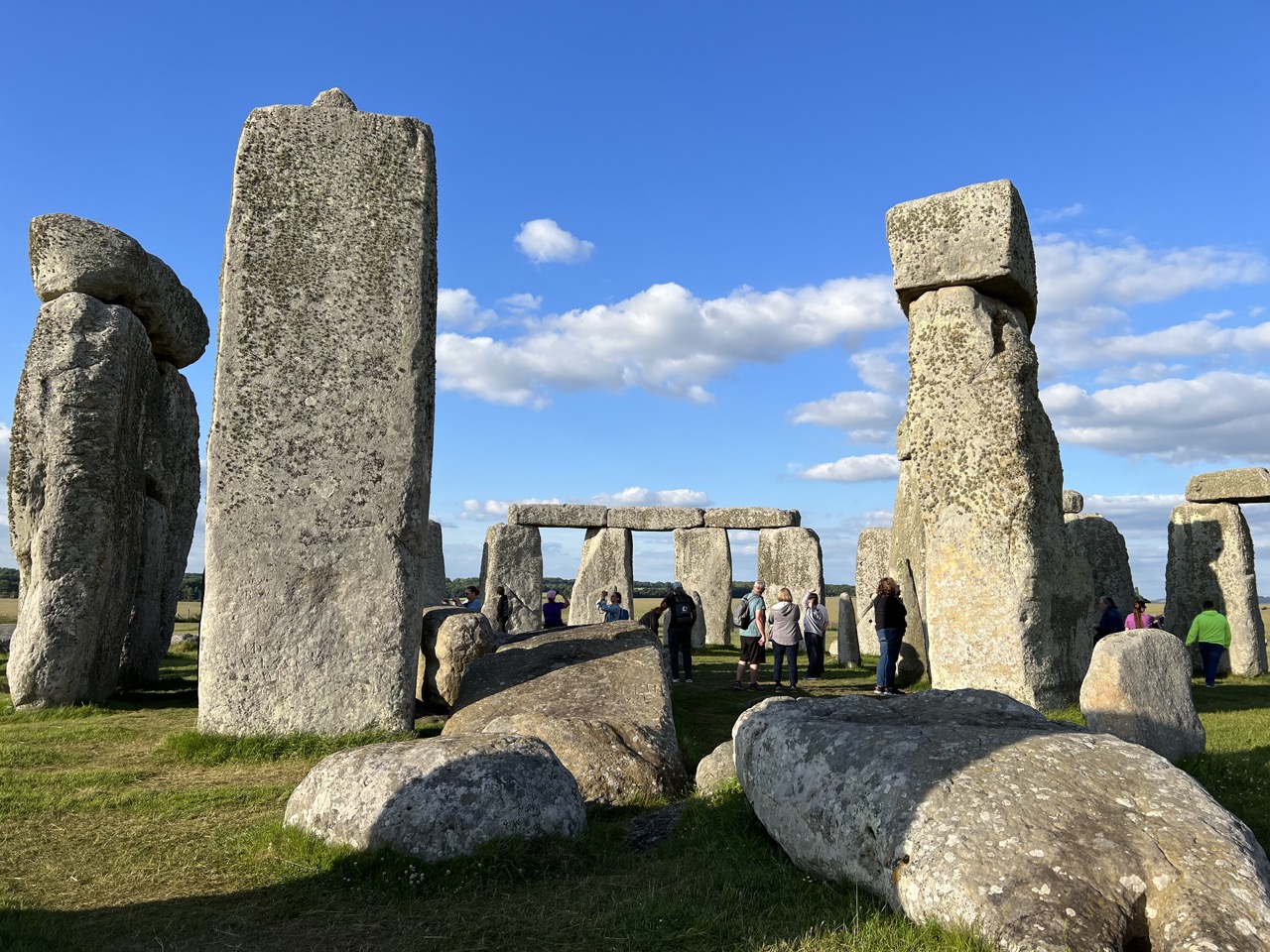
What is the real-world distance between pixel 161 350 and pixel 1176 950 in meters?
10.9

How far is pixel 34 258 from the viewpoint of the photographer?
9.34m

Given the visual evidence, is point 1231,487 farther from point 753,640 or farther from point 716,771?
point 716,771

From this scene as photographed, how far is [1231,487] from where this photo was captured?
15.5 metres

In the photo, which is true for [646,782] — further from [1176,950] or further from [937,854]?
[1176,950]

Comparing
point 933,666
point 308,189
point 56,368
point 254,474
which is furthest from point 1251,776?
point 56,368

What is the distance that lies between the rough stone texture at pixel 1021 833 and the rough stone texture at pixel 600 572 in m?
16.9

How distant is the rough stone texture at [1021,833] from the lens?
3.02 meters

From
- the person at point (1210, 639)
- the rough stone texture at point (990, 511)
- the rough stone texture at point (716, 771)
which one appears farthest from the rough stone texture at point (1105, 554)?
the rough stone texture at point (716, 771)

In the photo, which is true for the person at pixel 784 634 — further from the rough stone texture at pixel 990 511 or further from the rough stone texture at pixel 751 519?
the rough stone texture at pixel 751 519

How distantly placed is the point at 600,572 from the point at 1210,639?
1177cm

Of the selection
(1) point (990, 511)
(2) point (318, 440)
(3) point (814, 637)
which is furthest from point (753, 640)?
(2) point (318, 440)

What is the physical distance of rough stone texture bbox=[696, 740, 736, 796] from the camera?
5.37 m

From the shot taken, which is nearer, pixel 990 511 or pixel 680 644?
pixel 990 511

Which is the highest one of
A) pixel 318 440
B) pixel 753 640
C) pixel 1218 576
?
pixel 318 440
